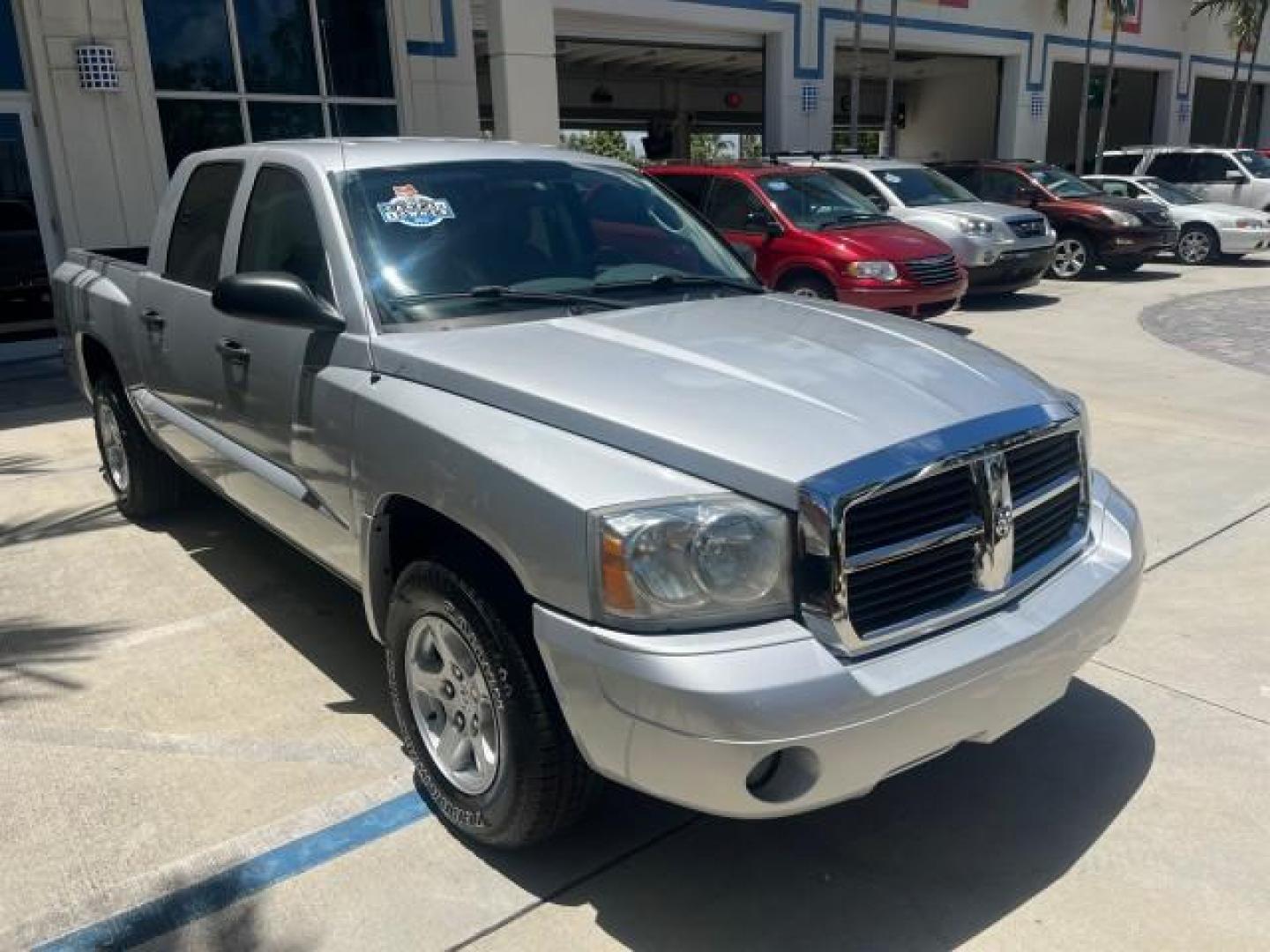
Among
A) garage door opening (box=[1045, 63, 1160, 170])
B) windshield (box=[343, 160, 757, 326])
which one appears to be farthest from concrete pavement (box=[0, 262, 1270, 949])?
garage door opening (box=[1045, 63, 1160, 170])

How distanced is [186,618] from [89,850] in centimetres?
164

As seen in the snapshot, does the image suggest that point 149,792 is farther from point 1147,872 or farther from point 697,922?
point 1147,872

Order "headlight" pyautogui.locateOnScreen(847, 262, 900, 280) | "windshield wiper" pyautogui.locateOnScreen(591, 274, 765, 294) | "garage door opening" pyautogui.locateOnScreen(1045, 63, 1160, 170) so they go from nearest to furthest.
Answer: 1. "windshield wiper" pyautogui.locateOnScreen(591, 274, 765, 294)
2. "headlight" pyautogui.locateOnScreen(847, 262, 900, 280)
3. "garage door opening" pyautogui.locateOnScreen(1045, 63, 1160, 170)

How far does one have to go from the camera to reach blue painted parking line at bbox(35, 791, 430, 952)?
105 inches

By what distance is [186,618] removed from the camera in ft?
14.9

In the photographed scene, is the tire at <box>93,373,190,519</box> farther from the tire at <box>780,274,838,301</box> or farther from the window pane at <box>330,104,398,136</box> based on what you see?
the window pane at <box>330,104,398,136</box>

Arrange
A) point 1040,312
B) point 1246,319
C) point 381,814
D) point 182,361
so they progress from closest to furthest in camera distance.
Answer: point 381,814, point 182,361, point 1246,319, point 1040,312

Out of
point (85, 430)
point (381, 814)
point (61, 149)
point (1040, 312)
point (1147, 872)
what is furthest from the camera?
point (1040, 312)

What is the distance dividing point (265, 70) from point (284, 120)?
0.55 m

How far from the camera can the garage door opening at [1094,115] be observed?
32906mm

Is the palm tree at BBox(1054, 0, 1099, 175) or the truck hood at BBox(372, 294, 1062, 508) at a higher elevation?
the palm tree at BBox(1054, 0, 1099, 175)

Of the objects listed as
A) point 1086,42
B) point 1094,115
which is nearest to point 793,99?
point 1086,42

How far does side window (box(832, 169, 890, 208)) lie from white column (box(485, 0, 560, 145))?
367 centimetres

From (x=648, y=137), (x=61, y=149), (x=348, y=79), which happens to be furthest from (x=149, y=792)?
(x=648, y=137)
